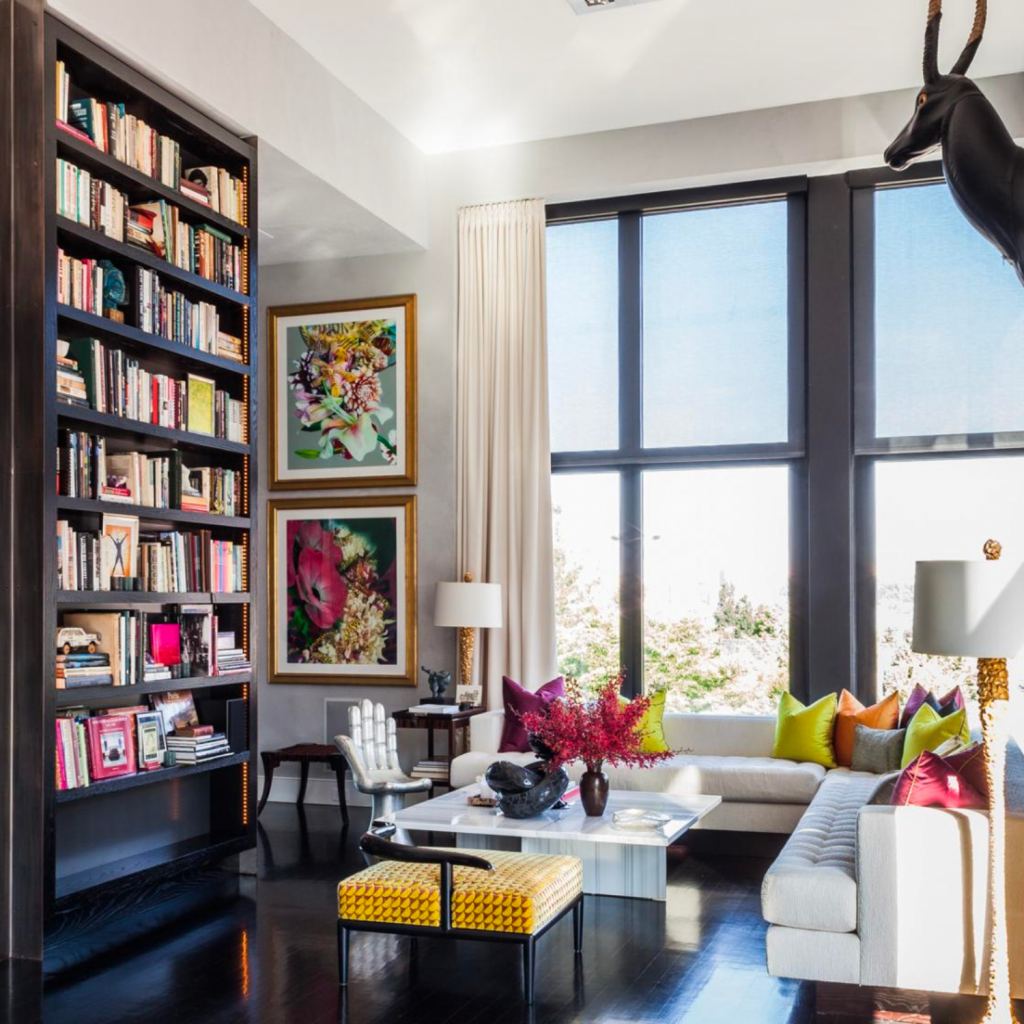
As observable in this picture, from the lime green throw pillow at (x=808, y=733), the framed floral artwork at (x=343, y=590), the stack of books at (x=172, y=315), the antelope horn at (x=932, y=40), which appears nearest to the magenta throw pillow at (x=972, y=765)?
the antelope horn at (x=932, y=40)

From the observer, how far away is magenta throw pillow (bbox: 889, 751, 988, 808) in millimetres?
4059

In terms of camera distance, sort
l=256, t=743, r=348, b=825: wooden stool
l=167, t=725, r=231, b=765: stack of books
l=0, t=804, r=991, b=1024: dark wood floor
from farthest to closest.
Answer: l=256, t=743, r=348, b=825: wooden stool, l=167, t=725, r=231, b=765: stack of books, l=0, t=804, r=991, b=1024: dark wood floor

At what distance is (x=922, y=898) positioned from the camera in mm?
3924

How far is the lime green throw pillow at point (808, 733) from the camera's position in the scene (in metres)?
7.06

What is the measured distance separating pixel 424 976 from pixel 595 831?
1.02 meters

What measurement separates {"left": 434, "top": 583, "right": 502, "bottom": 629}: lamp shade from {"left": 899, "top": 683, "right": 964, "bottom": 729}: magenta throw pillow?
2550mm

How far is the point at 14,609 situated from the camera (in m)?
4.92

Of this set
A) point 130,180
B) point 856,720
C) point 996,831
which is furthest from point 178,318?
point 856,720

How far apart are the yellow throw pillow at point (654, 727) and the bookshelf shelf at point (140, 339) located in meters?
2.99

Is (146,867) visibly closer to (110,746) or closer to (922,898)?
(110,746)

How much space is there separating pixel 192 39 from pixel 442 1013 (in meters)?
4.46

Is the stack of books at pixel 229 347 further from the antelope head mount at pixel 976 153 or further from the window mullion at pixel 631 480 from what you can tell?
the antelope head mount at pixel 976 153

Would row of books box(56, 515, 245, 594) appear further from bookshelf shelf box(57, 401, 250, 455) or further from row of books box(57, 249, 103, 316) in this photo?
row of books box(57, 249, 103, 316)

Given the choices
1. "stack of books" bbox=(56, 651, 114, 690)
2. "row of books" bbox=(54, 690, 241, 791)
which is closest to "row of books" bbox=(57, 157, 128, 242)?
"stack of books" bbox=(56, 651, 114, 690)
